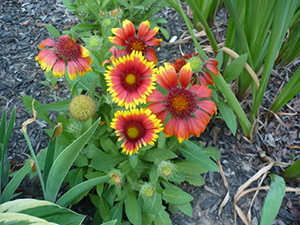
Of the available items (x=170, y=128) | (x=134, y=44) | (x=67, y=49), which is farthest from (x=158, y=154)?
(x=67, y=49)

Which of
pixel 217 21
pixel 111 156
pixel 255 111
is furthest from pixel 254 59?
pixel 111 156

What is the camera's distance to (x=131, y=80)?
1121 mm

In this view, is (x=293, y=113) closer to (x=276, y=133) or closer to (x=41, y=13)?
(x=276, y=133)

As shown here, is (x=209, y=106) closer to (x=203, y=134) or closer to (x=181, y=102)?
(x=181, y=102)

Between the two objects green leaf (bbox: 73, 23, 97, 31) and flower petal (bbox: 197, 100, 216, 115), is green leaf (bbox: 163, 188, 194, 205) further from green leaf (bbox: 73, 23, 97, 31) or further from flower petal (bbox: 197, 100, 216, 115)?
green leaf (bbox: 73, 23, 97, 31)

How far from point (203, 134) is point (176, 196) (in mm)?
574

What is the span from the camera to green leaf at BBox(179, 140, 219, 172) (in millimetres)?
1454

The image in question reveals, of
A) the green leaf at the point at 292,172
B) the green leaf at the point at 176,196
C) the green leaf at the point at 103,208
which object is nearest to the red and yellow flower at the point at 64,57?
the green leaf at the point at 103,208

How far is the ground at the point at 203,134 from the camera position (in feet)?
5.05

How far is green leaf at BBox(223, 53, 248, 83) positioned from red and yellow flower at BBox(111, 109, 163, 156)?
2.15 ft

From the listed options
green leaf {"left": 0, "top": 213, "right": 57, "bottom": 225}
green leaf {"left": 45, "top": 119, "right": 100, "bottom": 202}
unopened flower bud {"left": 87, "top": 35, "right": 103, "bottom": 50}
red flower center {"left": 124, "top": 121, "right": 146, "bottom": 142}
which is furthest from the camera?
unopened flower bud {"left": 87, "top": 35, "right": 103, "bottom": 50}

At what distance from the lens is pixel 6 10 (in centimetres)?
240

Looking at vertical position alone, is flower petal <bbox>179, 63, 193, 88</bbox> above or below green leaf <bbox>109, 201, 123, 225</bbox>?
above

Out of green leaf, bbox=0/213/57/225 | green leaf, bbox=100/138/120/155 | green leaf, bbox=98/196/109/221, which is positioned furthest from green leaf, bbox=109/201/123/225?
green leaf, bbox=0/213/57/225
